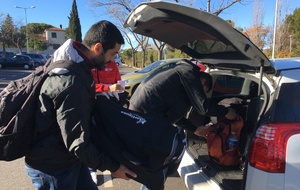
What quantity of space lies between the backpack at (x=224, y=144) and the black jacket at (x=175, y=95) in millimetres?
273

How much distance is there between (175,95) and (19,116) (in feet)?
5.24

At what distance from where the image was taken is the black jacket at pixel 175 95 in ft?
9.36

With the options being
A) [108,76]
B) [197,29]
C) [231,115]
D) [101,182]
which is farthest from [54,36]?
[197,29]

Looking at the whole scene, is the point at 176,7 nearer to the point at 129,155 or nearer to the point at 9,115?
the point at 129,155

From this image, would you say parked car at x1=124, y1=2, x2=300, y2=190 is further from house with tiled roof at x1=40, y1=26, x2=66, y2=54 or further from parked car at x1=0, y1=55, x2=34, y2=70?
house with tiled roof at x1=40, y1=26, x2=66, y2=54

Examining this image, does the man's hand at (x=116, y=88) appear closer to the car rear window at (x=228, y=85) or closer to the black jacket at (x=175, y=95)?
the black jacket at (x=175, y=95)

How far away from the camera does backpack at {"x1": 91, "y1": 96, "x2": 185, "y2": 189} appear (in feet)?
5.77

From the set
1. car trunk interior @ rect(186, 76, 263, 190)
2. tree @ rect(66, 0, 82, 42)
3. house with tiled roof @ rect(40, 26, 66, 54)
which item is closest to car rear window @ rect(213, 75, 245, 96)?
car trunk interior @ rect(186, 76, 263, 190)

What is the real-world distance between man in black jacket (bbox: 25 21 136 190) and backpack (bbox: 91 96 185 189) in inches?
2.3

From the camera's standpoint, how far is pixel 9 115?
5.61 ft

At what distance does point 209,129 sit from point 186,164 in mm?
499

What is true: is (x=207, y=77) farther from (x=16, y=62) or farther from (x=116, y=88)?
(x=16, y=62)

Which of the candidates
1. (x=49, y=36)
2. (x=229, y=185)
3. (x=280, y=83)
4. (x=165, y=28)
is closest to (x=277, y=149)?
(x=280, y=83)

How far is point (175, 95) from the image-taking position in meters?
2.95
